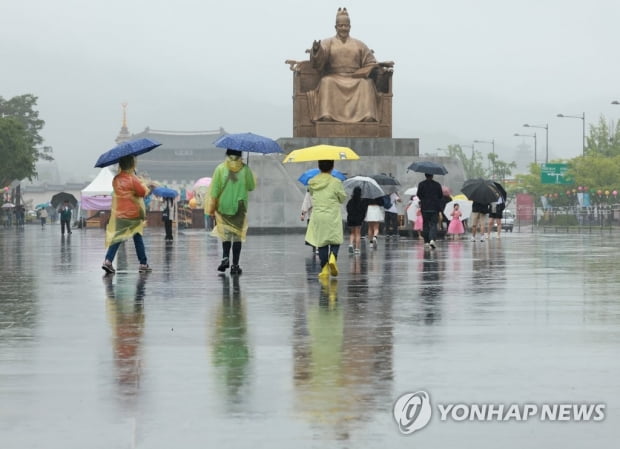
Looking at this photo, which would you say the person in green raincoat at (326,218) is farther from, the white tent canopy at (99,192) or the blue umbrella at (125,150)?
the white tent canopy at (99,192)

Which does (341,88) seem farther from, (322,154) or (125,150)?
(125,150)

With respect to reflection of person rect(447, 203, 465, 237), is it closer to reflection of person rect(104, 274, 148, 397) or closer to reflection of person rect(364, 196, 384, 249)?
reflection of person rect(364, 196, 384, 249)

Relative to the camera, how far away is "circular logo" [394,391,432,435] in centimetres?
585

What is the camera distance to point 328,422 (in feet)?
19.5

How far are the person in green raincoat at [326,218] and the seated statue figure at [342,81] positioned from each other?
20.4 m

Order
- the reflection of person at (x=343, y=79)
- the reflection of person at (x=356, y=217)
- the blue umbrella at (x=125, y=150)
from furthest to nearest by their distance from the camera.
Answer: the reflection of person at (x=343, y=79), the reflection of person at (x=356, y=217), the blue umbrella at (x=125, y=150)

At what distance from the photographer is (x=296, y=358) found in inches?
322

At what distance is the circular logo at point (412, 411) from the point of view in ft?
19.2

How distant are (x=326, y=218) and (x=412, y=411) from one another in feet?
33.6

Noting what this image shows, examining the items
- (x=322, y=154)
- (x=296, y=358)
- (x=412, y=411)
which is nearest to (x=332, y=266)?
(x=322, y=154)

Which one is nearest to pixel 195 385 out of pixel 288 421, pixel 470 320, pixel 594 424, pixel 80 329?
pixel 288 421

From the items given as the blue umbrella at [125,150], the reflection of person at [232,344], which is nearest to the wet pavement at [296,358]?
the reflection of person at [232,344]

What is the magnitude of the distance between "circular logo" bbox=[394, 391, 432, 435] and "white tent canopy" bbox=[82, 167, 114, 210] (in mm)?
55199

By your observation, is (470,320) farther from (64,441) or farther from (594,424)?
(64,441)
